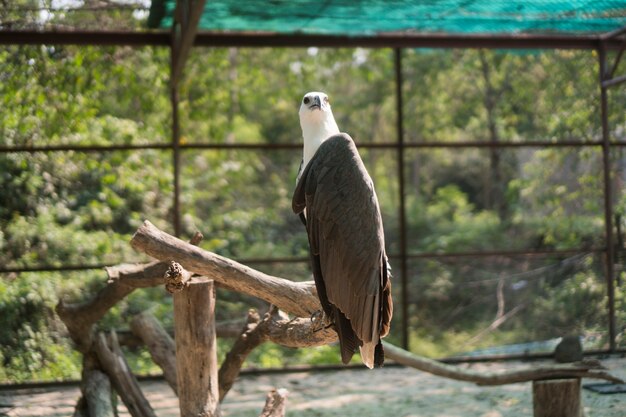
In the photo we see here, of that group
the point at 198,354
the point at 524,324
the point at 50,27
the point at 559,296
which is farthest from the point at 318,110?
the point at 524,324

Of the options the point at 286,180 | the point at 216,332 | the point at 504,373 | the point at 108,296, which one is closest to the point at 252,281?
the point at 108,296

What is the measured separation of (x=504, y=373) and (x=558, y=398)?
2.28 ft

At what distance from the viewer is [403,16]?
551 cm

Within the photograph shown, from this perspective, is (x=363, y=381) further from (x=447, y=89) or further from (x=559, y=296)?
(x=447, y=89)

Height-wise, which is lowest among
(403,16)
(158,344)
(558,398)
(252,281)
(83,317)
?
(558,398)

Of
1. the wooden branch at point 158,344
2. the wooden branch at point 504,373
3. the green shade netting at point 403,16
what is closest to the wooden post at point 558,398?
the wooden branch at point 504,373

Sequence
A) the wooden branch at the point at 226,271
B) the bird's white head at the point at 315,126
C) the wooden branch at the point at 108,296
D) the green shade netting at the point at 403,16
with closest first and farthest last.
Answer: the wooden branch at the point at 226,271
the bird's white head at the point at 315,126
the wooden branch at the point at 108,296
the green shade netting at the point at 403,16

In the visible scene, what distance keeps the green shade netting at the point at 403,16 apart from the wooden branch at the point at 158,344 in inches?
83.2

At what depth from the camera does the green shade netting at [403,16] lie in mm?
5148

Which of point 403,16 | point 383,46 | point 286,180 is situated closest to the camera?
point 403,16

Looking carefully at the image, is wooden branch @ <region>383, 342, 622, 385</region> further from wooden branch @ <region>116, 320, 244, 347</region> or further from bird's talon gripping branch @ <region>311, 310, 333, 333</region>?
bird's talon gripping branch @ <region>311, 310, 333, 333</region>

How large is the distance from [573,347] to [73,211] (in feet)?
16.1

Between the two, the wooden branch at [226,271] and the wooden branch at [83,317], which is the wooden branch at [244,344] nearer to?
the wooden branch at [226,271]

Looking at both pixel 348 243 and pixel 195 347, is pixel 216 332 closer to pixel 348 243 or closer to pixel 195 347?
pixel 195 347
